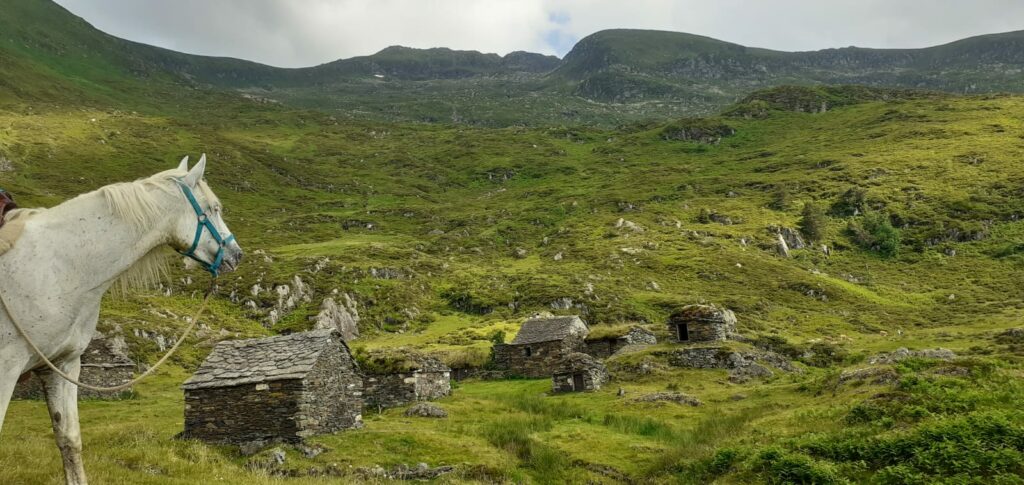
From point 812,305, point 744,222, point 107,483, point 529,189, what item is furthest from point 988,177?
point 107,483

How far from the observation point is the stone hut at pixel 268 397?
21.4 metres

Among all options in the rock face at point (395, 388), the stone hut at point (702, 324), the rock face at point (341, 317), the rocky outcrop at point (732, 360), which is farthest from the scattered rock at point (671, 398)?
the rock face at point (341, 317)

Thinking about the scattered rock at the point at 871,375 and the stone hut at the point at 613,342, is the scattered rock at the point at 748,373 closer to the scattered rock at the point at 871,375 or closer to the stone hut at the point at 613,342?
the stone hut at the point at 613,342

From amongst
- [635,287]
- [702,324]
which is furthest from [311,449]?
[635,287]

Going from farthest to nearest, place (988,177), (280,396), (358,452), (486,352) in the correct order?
1. (988,177)
2. (486,352)
3. (280,396)
4. (358,452)

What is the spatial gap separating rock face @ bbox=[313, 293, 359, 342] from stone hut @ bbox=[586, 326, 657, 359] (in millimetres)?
34813

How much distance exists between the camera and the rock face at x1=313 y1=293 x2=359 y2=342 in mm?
70562

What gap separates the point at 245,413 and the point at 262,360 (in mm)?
2458

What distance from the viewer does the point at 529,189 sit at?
170625mm

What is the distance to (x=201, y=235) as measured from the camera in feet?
24.1

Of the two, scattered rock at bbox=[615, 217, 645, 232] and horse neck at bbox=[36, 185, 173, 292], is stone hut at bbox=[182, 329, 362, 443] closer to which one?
horse neck at bbox=[36, 185, 173, 292]

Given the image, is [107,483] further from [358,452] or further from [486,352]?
[486,352]

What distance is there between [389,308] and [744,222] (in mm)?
78703

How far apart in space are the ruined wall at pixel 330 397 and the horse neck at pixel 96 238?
15853 mm
